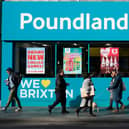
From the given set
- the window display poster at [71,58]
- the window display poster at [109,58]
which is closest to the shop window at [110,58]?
the window display poster at [109,58]

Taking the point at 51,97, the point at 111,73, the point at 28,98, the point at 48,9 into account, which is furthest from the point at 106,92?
the point at 48,9

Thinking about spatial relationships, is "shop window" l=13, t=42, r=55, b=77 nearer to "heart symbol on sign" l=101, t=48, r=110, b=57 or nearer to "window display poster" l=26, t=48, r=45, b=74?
"window display poster" l=26, t=48, r=45, b=74

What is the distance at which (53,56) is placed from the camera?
17.0 m

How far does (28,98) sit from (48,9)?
13.1 feet

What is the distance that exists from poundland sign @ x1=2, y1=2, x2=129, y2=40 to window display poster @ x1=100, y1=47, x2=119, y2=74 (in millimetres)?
602

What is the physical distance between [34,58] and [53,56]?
2.83ft

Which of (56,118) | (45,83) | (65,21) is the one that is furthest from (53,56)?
(56,118)

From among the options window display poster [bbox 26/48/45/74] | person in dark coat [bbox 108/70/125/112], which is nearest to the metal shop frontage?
window display poster [bbox 26/48/45/74]

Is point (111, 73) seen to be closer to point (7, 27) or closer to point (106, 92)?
point (106, 92)

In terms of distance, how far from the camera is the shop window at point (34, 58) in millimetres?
16922

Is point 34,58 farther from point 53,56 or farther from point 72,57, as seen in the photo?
point 72,57

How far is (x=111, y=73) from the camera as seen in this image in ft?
53.8

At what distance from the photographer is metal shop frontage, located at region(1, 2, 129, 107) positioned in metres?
16.6

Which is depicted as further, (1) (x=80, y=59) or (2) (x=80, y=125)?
(1) (x=80, y=59)
